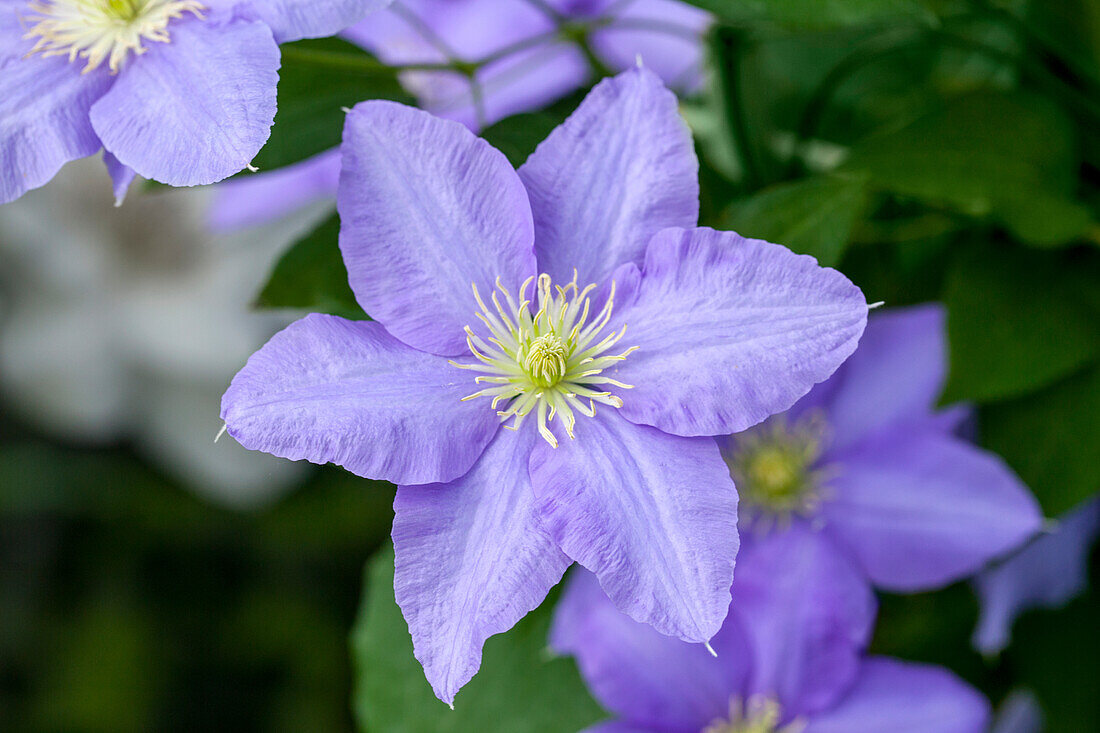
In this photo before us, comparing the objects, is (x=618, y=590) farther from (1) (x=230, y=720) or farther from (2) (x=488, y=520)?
(1) (x=230, y=720)

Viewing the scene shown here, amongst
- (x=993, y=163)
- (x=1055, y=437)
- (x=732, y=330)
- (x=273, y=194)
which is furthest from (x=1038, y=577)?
(x=273, y=194)

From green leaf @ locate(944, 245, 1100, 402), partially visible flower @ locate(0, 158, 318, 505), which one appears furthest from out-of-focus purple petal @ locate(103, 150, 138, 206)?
partially visible flower @ locate(0, 158, 318, 505)

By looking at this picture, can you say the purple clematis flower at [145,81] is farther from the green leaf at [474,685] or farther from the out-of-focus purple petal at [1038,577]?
the out-of-focus purple petal at [1038,577]

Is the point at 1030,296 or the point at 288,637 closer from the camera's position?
the point at 1030,296

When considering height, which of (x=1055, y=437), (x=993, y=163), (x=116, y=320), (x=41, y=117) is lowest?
(x=116, y=320)

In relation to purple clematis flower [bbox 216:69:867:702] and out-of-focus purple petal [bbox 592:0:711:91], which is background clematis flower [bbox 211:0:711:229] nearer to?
out-of-focus purple petal [bbox 592:0:711:91]

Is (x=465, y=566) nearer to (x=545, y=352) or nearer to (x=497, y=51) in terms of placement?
(x=545, y=352)

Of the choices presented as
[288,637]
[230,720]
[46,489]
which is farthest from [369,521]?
[46,489]
